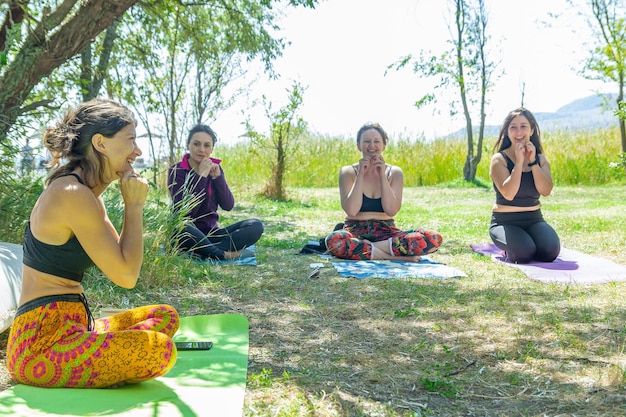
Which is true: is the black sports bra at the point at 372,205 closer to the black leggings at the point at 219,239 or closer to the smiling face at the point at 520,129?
the black leggings at the point at 219,239

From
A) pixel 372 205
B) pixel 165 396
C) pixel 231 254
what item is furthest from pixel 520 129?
pixel 165 396

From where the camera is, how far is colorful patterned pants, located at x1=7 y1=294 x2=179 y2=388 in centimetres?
229

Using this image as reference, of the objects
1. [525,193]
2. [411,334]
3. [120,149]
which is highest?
[120,149]

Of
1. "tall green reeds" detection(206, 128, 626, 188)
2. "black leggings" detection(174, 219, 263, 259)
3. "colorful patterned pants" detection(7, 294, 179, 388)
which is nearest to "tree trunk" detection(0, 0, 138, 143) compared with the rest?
"black leggings" detection(174, 219, 263, 259)

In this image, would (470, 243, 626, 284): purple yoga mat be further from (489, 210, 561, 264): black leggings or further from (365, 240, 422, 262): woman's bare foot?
(365, 240, 422, 262): woman's bare foot

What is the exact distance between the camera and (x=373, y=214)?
546 cm

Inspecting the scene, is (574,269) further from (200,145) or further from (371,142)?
(200,145)

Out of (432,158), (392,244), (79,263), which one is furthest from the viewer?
(432,158)

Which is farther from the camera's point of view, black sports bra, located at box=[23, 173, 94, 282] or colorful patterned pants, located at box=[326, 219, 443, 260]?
colorful patterned pants, located at box=[326, 219, 443, 260]

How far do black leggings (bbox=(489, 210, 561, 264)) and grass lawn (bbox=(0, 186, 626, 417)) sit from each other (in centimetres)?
22

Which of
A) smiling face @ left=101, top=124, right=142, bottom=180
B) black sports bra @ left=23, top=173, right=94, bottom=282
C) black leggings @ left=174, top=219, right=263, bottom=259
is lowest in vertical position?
black leggings @ left=174, top=219, right=263, bottom=259

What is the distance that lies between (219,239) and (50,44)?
80.8 inches

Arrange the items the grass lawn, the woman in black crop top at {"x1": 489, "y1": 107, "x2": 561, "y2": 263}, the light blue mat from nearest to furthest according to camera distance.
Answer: the grass lawn → the light blue mat → the woman in black crop top at {"x1": 489, "y1": 107, "x2": 561, "y2": 263}

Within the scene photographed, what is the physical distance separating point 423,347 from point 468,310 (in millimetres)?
736
